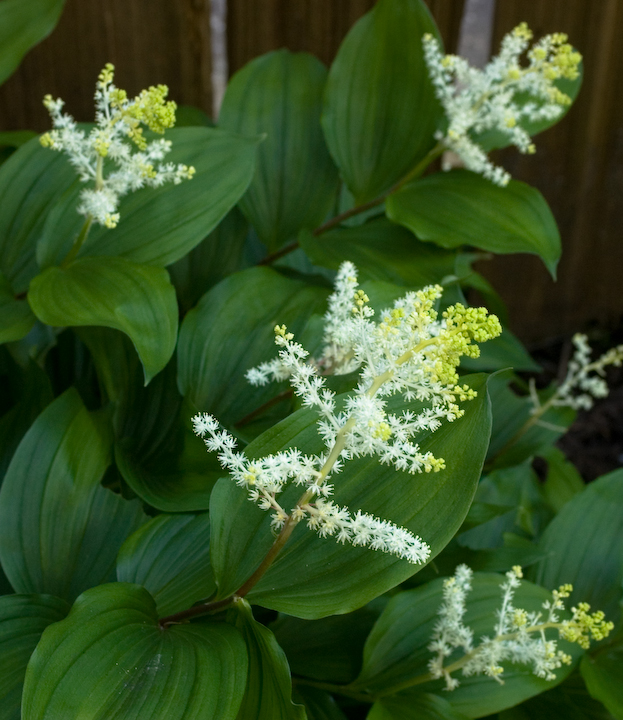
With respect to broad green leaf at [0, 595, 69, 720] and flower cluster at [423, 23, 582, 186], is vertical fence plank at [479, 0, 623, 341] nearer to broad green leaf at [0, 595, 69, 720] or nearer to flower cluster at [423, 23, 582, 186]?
flower cluster at [423, 23, 582, 186]

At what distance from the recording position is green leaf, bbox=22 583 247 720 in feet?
3.21

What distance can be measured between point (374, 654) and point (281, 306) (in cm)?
77

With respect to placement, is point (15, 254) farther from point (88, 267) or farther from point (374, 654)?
point (374, 654)

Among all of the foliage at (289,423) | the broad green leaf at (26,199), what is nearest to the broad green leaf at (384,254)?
the foliage at (289,423)

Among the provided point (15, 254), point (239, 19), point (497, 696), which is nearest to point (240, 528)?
point (497, 696)

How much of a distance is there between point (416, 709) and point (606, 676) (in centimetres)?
45

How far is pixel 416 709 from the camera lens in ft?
4.32

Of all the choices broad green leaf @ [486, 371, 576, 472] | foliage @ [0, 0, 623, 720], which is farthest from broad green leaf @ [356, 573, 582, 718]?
broad green leaf @ [486, 371, 576, 472]

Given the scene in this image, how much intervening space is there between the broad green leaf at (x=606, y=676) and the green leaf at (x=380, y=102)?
126 centimetres

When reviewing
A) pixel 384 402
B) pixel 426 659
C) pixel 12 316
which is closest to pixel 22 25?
pixel 12 316

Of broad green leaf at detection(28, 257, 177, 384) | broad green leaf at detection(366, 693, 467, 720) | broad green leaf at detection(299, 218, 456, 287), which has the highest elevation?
broad green leaf at detection(28, 257, 177, 384)

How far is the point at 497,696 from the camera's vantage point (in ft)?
4.56

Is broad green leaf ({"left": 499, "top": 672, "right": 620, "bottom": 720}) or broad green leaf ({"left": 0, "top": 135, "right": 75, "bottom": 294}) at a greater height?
broad green leaf ({"left": 0, "top": 135, "right": 75, "bottom": 294})

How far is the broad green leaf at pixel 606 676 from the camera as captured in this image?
140 cm
